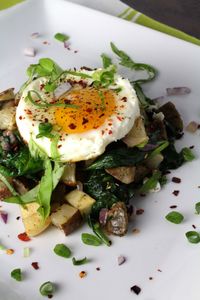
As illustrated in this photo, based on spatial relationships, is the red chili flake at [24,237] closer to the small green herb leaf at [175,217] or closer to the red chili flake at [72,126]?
the red chili flake at [72,126]

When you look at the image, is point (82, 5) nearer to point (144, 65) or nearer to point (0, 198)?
point (144, 65)

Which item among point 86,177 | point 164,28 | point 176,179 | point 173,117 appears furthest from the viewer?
point 164,28

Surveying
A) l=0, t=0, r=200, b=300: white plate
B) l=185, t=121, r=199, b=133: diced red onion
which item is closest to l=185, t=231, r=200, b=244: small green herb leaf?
l=0, t=0, r=200, b=300: white plate

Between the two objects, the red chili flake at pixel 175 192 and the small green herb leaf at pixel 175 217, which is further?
the red chili flake at pixel 175 192

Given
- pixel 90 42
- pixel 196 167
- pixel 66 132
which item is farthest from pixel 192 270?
pixel 90 42

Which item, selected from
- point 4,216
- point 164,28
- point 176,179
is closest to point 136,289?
point 176,179

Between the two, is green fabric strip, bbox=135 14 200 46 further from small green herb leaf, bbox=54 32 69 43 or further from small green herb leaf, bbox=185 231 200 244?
small green herb leaf, bbox=185 231 200 244

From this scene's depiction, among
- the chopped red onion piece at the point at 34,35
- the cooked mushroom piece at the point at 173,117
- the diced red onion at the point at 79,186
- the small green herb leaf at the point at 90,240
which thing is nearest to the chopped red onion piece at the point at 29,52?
the chopped red onion piece at the point at 34,35

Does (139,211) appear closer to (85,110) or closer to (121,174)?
(121,174)
